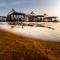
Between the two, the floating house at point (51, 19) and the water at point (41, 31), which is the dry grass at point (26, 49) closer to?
the water at point (41, 31)

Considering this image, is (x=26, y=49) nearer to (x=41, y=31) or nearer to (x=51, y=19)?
(x=41, y=31)

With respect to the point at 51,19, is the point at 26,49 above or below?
below

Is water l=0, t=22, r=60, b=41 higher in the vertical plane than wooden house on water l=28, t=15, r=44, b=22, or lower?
lower

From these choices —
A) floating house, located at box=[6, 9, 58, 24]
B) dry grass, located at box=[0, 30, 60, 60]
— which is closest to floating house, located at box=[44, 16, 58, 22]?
floating house, located at box=[6, 9, 58, 24]

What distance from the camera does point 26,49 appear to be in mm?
1562

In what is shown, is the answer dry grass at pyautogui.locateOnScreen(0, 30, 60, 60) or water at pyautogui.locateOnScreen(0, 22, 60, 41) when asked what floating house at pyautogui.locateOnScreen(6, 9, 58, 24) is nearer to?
water at pyautogui.locateOnScreen(0, 22, 60, 41)

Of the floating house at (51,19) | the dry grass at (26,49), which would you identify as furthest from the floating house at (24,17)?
the dry grass at (26,49)

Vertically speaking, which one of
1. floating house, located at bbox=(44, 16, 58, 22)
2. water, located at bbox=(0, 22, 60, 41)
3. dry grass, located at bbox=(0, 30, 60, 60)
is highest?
floating house, located at bbox=(44, 16, 58, 22)

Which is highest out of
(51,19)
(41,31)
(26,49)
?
(51,19)

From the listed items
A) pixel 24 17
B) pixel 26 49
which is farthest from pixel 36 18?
pixel 26 49

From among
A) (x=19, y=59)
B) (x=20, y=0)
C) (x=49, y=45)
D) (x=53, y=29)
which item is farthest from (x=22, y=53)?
(x=20, y=0)

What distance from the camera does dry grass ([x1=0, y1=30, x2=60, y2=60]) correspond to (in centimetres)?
150

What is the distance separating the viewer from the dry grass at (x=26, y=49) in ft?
4.93

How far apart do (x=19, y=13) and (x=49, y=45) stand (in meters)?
0.46
